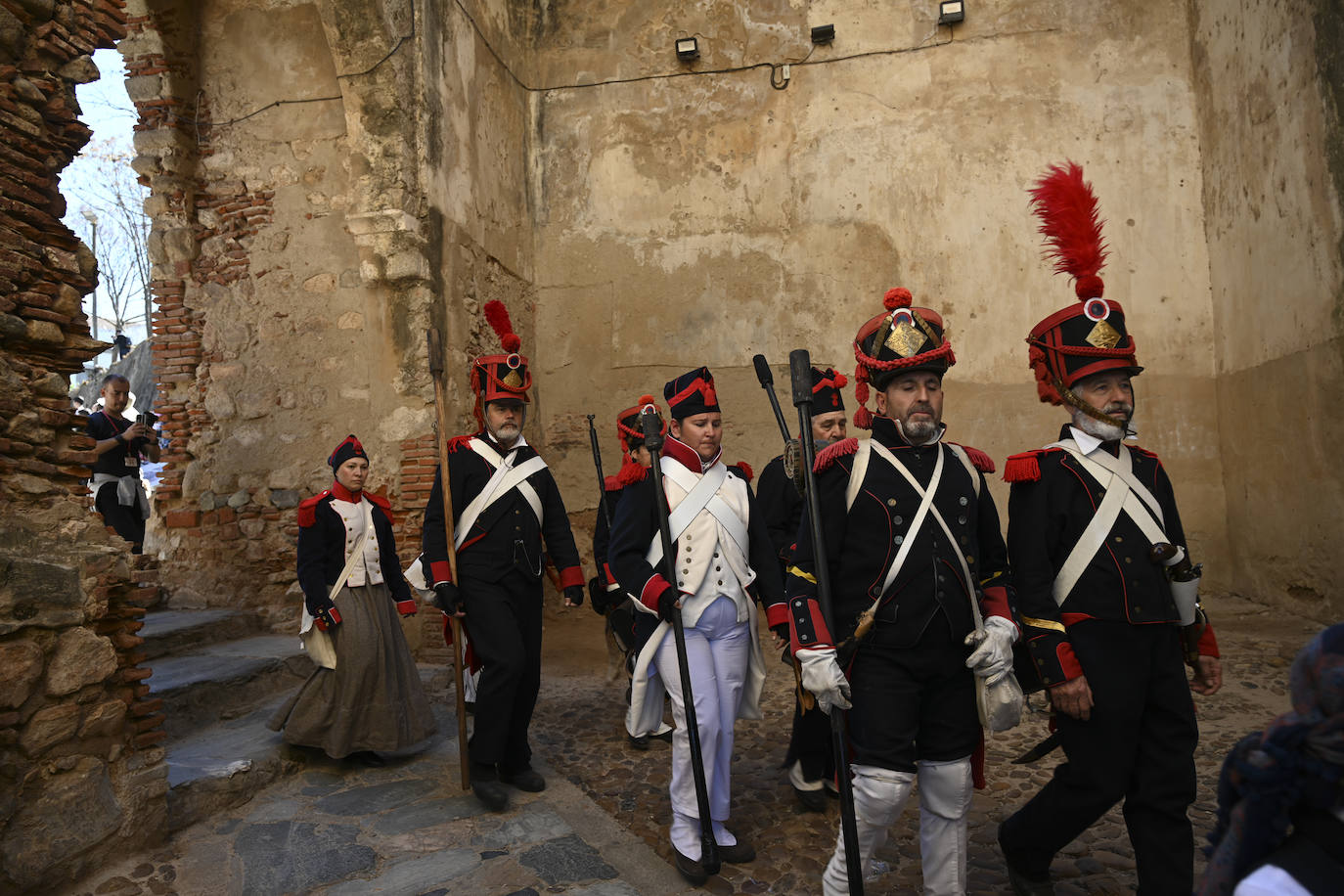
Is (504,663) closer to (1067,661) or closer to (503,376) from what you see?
(503,376)

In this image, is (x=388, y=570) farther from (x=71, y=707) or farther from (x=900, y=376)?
(x=900, y=376)

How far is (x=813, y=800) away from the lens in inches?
158

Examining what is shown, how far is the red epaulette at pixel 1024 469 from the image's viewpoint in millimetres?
2988

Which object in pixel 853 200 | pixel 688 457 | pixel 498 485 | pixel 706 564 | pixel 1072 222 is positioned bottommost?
pixel 706 564

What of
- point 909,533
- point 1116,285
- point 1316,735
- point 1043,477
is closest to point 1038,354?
point 1043,477

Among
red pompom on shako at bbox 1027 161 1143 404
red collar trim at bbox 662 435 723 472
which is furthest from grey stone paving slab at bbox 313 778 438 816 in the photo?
red pompom on shako at bbox 1027 161 1143 404

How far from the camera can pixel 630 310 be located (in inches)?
366

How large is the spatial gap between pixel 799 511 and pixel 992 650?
6.36 feet

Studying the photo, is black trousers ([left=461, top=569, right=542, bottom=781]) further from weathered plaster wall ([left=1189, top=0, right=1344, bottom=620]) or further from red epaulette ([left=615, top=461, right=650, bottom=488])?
weathered plaster wall ([left=1189, top=0, right=1344, bottom=620])

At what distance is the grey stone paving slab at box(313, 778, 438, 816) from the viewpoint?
414 centimetres

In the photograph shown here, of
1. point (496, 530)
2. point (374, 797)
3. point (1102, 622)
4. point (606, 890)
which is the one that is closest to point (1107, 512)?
Result: point (1102, 622)

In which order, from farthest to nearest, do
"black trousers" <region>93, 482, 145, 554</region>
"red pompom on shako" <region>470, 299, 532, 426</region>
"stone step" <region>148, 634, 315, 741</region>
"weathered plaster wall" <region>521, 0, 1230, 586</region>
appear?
1. "weathered plaster wall" <region>521, 0, 1230, 586</region>
2. "black trousers" <region>93, 482, 145, 554</region>
3. "stone step" <region>148, 634, 315, 741</region>
4. "red pompom on shako" <region>470, 299, 532, 426</region>

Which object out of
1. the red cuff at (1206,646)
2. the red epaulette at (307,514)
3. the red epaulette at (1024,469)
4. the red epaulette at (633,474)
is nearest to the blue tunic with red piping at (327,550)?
the red epaulette at (307,514)

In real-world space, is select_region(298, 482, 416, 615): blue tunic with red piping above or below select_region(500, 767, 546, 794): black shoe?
above
